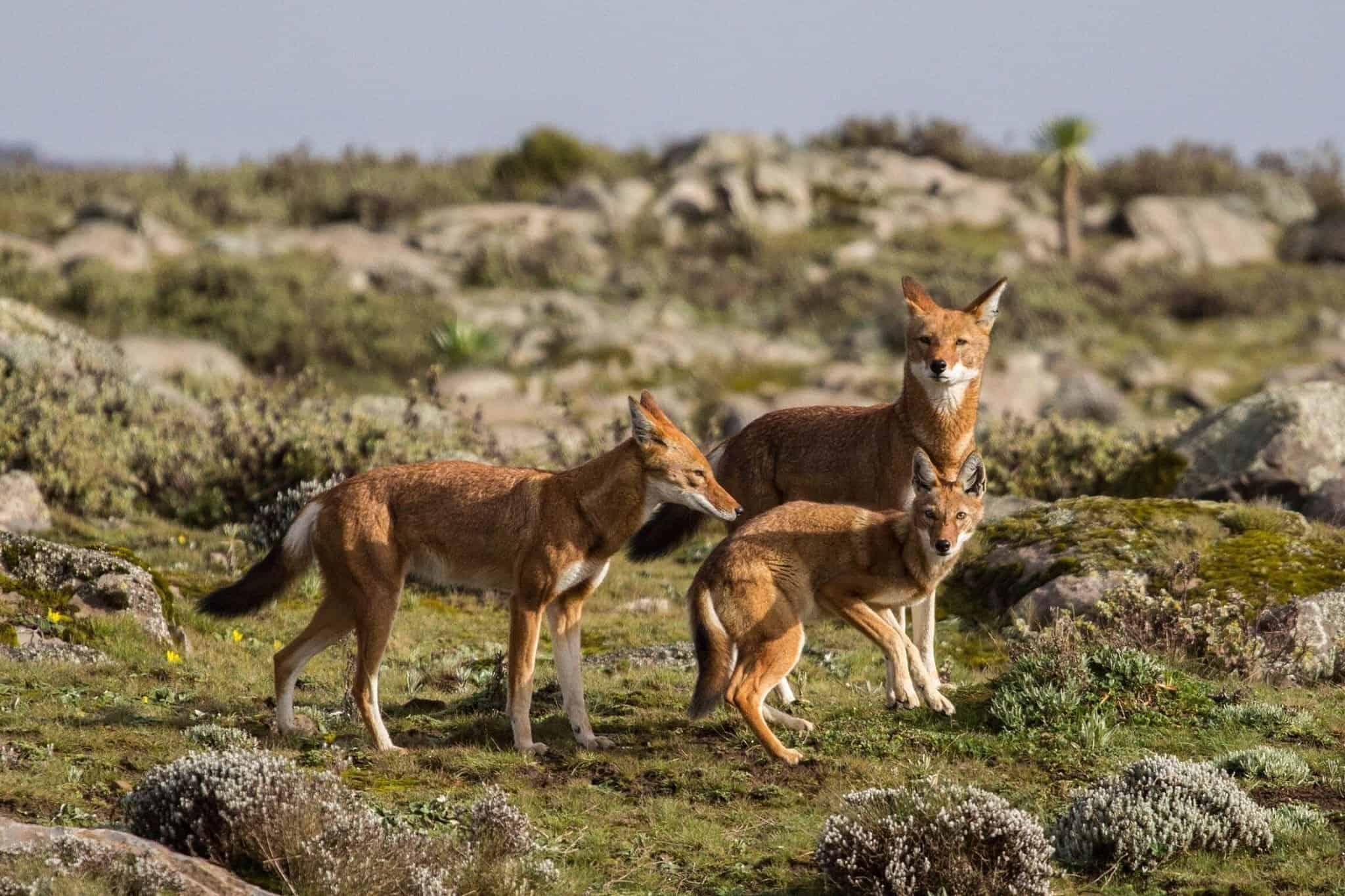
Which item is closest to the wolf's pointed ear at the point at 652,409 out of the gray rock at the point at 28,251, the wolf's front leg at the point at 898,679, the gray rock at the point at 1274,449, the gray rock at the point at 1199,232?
the wolf's front leg at the point at 898,679

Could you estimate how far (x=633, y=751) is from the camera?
9.40 meters

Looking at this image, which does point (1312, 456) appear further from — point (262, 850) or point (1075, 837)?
point (262, 850)

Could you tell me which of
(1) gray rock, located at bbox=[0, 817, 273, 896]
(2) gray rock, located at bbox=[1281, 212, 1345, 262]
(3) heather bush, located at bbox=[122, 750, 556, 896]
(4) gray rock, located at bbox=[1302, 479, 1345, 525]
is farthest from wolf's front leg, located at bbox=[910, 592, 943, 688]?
(2) gray rock, located at bbox=[1281, 212, 1345, 262]

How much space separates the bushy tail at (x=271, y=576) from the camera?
9602 millimetres

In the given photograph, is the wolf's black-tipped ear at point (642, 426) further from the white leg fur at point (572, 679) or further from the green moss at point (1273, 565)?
the green moss at point (1273, 565)

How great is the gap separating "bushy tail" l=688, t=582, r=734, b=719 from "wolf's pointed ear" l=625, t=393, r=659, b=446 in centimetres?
95

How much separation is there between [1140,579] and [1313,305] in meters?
37.5

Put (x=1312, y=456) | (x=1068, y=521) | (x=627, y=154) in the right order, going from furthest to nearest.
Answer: (x=627, y=154)
(x=1312, y=456)
(x=1068, y=521)

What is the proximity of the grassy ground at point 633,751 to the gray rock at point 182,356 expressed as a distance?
2084 centimetres

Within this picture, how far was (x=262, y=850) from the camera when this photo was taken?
691 cm

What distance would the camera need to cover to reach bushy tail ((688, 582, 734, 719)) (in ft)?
28.9

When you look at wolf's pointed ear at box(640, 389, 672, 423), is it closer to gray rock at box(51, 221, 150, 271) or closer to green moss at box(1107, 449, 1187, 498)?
green moss at box(1107, 449, 1187, 498)

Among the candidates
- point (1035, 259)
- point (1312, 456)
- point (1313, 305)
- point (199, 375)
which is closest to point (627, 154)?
point (1035, 259)

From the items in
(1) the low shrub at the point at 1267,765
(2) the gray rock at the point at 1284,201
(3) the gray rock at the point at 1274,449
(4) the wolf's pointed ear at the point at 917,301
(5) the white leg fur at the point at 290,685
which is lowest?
(5) the white leg fur at the point at 290,685
